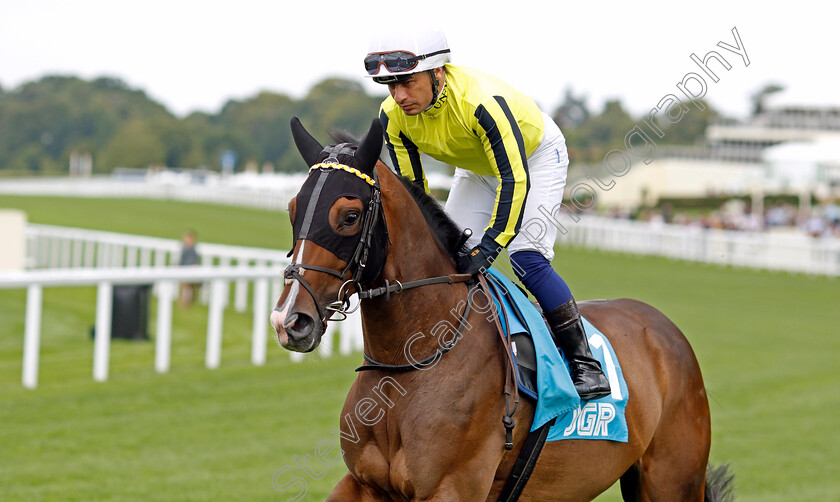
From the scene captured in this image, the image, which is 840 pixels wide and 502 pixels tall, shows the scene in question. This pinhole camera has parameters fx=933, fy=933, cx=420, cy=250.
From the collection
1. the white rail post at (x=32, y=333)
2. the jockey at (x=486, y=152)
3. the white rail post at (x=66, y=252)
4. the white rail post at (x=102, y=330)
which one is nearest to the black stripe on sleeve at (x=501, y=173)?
the jockey at (x=486, y=152)

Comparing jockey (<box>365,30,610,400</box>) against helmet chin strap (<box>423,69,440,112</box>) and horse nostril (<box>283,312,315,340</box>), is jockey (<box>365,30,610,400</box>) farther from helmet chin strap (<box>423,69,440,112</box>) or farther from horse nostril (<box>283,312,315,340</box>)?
horse nostril (<box>283,312,315,340</box>)

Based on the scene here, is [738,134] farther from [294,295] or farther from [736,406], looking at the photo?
[294,295]

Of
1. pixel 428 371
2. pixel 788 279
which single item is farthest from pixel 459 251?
pixel 788 279

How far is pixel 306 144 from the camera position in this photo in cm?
310

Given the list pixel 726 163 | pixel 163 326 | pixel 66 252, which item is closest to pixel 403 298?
pixel 163 326

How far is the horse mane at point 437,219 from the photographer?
334 cm

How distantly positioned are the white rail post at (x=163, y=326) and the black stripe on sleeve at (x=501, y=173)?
6293mm

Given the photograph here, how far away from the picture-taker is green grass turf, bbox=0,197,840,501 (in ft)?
19.7

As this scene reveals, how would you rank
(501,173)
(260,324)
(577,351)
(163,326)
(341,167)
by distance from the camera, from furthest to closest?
(260,324), (163,326), (577,351), (501,173), (341,167)

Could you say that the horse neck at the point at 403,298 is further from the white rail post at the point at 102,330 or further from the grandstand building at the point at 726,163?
the grandstand building at the point at 726,163

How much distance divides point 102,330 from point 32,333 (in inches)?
24.0

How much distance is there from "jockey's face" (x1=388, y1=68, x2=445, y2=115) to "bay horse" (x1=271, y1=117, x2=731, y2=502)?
259 millimetres

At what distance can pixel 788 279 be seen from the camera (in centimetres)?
2180

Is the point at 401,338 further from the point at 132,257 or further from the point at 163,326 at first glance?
the point at 132,257
